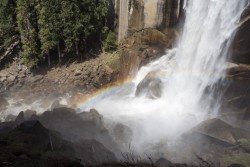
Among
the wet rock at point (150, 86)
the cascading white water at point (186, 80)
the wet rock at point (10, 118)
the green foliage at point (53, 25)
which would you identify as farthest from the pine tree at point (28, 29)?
the wet rock at point (150, 86)

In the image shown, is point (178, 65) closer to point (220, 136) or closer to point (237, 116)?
point (237, 116)

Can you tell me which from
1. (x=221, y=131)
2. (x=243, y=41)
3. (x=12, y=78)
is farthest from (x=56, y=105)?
(x=243, y=41)

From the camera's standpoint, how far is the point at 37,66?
133 feet

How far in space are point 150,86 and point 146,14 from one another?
744 centimetres

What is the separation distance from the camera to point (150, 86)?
34.5 metres

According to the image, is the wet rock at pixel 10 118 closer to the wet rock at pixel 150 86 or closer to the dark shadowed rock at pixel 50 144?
the dark shadowed rock at pixel 50 144

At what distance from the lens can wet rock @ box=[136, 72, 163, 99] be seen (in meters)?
34.3

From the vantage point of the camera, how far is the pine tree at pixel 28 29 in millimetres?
39062

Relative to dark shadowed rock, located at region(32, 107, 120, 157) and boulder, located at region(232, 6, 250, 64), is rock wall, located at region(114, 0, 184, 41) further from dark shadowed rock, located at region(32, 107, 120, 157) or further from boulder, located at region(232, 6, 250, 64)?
dark shadowed rock, located at region(32, 107, 120, 157)

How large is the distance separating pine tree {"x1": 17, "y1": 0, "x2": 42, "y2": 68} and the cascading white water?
10.5 metres

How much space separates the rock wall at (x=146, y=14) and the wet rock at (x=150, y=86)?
17.0 feet

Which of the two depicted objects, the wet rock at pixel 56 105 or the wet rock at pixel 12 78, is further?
the wet rock at pixel 12 78

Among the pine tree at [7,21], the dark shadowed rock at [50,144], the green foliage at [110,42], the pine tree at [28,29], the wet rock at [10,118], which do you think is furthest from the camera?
the pine tree at [7,21]

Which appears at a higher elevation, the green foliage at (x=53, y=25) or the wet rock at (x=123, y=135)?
the green foliage at (x=53, y=25)
